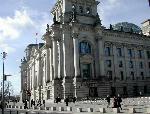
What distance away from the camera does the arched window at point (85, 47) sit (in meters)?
72.7

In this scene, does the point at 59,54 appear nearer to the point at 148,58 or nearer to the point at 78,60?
the point at 78,60

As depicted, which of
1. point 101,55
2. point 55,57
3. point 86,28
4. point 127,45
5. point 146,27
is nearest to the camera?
point 55,57

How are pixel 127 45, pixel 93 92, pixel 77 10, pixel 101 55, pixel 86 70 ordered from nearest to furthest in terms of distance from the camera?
pixel 93 92
pixel 86 70
pixel 101 55
pixel 77 10
pixel 127 45

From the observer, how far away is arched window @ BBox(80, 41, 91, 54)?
7269cm

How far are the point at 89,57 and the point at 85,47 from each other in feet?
9.51

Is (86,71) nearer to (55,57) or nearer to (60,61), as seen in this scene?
(60,61)

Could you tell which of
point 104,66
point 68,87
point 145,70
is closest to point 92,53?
point 104,66

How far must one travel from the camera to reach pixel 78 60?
228 feet

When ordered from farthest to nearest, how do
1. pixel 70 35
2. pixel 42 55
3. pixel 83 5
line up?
1. pixel 42 55
2. pixel 83 5
3. pixel 70 35

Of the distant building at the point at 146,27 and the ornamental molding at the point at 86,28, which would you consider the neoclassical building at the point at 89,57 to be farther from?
the distant building at the point at 146,27

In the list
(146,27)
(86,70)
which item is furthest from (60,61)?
(146,27)

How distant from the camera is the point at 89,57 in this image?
240ft

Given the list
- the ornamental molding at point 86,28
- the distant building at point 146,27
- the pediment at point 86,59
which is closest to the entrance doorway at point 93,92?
the pediment at point 86,59

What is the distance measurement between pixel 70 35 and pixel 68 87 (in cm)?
1384
